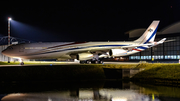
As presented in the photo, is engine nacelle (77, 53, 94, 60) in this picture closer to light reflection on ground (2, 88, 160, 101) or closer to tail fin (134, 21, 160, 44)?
tail fin (134, 21, 160, 44)

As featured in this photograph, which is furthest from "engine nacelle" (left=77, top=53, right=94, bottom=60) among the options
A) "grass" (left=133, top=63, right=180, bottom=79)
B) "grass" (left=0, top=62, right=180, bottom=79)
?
"grass" (left=133, top=63, right=180, bottom=79)

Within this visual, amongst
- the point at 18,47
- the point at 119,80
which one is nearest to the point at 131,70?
the point at 119,80

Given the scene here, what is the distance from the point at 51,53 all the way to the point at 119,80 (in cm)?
1644

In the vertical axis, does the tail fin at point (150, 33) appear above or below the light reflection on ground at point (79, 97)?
above

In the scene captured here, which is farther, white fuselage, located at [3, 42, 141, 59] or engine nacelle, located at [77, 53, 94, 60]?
engine nacelle, located at [77, 53, 94, 60]

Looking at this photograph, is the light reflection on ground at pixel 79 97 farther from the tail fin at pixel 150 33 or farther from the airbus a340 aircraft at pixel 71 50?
the tail fin at pixel 150 33

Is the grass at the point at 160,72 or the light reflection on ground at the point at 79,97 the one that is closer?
the light reflection on ground at the point at 79,97

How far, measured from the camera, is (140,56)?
73.6 m

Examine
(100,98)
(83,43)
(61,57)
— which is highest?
(83,43)

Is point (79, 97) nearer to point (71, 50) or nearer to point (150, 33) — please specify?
point (71, 50)

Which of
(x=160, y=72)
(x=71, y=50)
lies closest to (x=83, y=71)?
(x=160, y=72)

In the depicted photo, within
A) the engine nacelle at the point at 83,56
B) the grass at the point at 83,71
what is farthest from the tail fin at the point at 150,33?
the grass at the point at 83,71

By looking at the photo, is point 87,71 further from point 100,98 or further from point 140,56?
point 140,56

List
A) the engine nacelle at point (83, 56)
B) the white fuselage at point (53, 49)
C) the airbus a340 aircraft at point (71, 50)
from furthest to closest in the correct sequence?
the engine nacelle at point (83, 56), the airbus a340 aircraft at point (71, 50), the white fuselage at point (53, 49)
